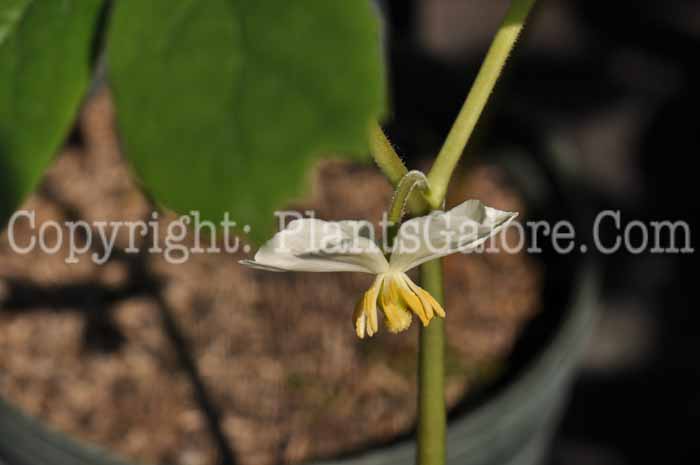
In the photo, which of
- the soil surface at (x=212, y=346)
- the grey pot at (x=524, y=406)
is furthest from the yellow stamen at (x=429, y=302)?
the soil surface at (x=212, y=346)

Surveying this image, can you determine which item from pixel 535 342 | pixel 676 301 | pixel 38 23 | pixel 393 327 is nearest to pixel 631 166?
pixel 676 301

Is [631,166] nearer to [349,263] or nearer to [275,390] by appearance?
[275,390]

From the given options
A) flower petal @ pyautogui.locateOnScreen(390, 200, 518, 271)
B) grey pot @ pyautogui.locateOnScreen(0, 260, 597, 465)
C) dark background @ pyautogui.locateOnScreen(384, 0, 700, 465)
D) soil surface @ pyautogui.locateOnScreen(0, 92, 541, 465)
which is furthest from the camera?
dark background @ pyautogui.locateOnScreen(384, 0, 700, 465)

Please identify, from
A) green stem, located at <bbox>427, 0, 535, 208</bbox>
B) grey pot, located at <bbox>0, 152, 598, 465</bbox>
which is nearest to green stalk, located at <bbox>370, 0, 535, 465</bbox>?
green stem, located at <bbox>427, 0, 535, 208</bbox>

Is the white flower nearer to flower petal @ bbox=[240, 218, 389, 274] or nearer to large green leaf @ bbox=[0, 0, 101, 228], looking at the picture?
flower petal @ bbox=[240, 218, 389, 274]

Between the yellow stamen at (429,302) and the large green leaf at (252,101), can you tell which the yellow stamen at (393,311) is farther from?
the large green leaf at (252,101)

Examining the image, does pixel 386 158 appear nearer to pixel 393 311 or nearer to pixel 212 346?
pixel 393 311
